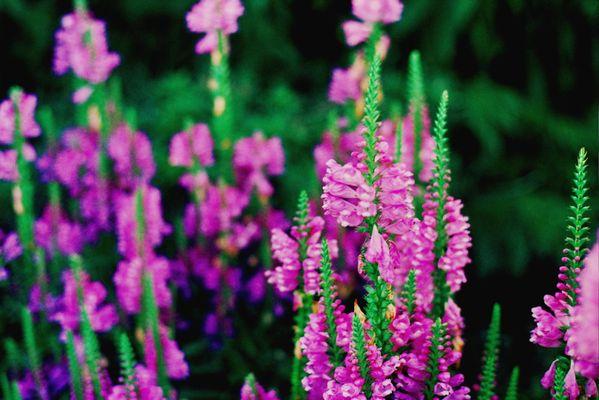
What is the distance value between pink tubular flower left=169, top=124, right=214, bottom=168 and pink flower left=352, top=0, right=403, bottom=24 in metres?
0.57

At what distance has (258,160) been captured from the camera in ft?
6.84

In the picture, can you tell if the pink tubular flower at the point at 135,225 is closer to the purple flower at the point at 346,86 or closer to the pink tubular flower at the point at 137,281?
the pink tubular flower at the point at 137,281

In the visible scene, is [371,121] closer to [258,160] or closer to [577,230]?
[577,230]

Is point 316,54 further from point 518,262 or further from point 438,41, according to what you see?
point 518,262

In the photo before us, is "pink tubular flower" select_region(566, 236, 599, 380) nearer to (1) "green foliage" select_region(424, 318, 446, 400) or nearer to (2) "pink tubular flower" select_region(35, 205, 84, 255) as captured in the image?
(1) "green foliage" select_region(424, 318, 446, 400)

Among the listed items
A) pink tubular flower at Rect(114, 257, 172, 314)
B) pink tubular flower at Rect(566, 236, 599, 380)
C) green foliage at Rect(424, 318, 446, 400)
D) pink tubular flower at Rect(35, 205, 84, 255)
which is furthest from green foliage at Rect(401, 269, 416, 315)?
pink tubular flower at Rect(35, 205, 84, 255)

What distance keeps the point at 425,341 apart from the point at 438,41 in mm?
2367

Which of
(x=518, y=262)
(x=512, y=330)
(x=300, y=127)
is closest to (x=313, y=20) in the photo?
(x=300, y=127)

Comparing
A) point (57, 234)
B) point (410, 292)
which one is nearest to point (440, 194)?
point (410, 292)

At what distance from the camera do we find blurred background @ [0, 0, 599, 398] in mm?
2789

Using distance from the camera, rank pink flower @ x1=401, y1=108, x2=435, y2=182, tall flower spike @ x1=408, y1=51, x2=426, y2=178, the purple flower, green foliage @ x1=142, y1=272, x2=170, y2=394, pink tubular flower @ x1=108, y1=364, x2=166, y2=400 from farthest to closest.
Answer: the purple flower, pink flower @ x1=401, y1=108, x2=435, y2=182, tall flower spike @ x1=408, y1=51, x2=426, y2=178, green foliage @ x1=142, y1=272, x2=170, y2=394, pink tubular flower @ x1=108, y1=364, x2=166, y2=400

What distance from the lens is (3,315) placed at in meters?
Answer: 2.03

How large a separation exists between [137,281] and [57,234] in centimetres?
49

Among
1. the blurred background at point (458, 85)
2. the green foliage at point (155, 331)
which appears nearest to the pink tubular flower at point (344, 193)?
the green foliage at point (155, 331)
